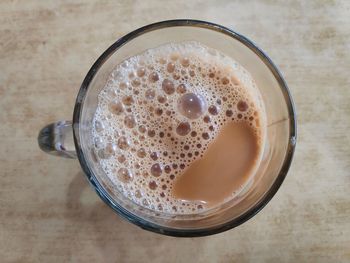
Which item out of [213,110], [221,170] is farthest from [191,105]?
[221,170]

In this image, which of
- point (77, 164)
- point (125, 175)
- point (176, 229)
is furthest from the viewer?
point (77, 164)

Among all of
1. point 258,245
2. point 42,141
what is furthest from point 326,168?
point 42,141

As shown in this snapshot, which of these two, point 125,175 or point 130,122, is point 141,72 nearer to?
point 130,122

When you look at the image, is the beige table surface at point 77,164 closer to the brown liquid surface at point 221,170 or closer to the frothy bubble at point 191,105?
the brown liquid surface at point 221,170

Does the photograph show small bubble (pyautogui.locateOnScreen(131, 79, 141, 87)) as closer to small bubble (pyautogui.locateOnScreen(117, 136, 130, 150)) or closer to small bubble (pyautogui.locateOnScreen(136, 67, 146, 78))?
small bubble (pyautogui.locateOnScreen(136, 67, 146, 78))

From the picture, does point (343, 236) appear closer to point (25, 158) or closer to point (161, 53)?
point (161, 53)

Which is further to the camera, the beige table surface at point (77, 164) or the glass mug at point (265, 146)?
the beige table surface at point (77, 164)

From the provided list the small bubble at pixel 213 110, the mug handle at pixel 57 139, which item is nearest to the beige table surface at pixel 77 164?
the mug handle at pixel 57 139
